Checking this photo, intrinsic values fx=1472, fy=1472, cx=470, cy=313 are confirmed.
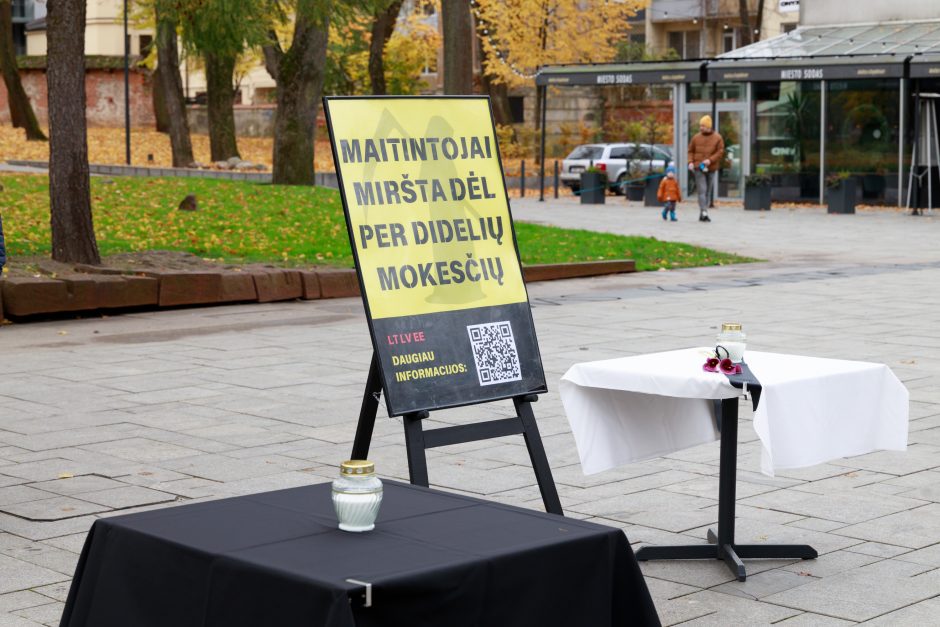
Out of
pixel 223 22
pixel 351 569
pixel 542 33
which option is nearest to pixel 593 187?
pixel 542 33

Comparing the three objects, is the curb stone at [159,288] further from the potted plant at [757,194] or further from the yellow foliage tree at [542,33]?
the yellow foliage tree at [542,33]

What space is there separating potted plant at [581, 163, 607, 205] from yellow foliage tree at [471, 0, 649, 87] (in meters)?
16.5

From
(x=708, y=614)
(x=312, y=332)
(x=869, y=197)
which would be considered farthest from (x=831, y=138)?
(x=708, y=614)

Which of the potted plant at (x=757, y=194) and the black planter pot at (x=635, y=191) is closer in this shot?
the potted plant at (x=757, y=194)

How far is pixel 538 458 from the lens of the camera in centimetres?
556

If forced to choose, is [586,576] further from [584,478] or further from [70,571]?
[584,478]

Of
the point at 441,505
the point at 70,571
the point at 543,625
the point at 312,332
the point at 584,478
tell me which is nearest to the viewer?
the point at 543,625

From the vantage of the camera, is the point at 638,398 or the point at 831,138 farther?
the point at 831,138

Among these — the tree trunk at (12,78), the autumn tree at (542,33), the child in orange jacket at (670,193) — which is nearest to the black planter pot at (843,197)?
the child in orange jacket at (670,193)

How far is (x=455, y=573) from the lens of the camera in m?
3.22

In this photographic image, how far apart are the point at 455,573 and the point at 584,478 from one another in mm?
4069

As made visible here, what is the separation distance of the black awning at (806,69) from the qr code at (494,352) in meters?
26.8

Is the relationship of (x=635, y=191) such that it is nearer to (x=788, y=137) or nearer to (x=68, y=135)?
(x=788, y=137)

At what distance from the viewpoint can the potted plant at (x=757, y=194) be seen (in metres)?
32.1
